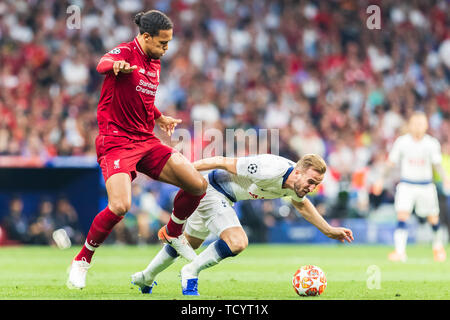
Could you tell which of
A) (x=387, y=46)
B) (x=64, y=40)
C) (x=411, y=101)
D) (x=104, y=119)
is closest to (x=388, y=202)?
(x=411, y=101)

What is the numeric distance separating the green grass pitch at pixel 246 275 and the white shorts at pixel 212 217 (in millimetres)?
651

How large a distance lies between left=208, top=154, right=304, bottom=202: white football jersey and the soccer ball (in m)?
0.74

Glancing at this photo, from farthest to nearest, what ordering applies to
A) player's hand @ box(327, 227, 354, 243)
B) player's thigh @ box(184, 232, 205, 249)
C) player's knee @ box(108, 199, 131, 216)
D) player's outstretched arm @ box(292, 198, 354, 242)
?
player's thigh @ box(184, 232, 205, 249) < player's outstretched arm @ box(292, 198, 354, 242) < player's hand @ box(327, 227, 354, 243) < player's knee @ box(108, 199, 131, 216)

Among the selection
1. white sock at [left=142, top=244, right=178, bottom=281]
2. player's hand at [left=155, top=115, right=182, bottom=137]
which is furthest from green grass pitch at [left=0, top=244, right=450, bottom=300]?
player's hand at [left=155, top=115, right=182, bottom=137]

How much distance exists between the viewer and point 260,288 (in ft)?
30.1

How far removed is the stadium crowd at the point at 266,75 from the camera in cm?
1959

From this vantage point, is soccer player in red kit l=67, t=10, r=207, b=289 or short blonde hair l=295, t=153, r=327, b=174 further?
soccer player in red kit l=67, t=10, r=207, b=289

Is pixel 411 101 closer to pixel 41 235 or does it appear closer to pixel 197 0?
pixel 197 0

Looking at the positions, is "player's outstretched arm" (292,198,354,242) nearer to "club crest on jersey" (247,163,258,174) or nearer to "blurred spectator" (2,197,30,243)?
"club crest on jersey" (247,163,258,174)

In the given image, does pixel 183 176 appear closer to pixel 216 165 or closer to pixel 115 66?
pixel 216 165

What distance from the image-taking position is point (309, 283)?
26.7ft

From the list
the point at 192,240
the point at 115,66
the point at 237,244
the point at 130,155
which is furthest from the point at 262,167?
the point at 115,66

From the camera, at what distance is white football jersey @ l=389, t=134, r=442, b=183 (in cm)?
1527
